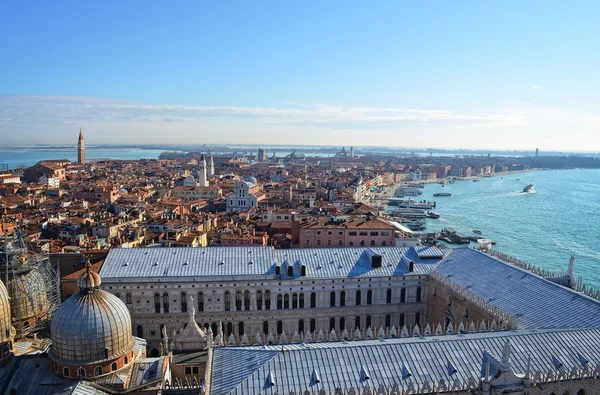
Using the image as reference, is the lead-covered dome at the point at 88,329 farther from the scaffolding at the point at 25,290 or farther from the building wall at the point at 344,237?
the building wall at the point at 344,237

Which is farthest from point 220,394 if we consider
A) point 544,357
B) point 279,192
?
point 279,192

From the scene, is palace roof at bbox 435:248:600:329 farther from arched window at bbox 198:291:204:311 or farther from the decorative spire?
the decorative spire

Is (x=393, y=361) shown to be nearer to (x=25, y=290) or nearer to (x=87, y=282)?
(x=87, y=282)

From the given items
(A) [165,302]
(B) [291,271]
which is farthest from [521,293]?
(A) [165,302]

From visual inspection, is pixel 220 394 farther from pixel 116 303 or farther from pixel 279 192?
pixel 279 192

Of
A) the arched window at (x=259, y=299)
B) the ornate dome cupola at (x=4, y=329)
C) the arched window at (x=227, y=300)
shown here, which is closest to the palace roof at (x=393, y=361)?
the ornate dome cupola at (x=4, y=329)

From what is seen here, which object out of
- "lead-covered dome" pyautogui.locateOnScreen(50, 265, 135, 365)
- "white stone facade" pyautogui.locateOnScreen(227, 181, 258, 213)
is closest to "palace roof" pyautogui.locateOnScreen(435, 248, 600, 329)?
"lead-covered dome" pyautogui.locateOnScreen(50, 265, 135, 365)

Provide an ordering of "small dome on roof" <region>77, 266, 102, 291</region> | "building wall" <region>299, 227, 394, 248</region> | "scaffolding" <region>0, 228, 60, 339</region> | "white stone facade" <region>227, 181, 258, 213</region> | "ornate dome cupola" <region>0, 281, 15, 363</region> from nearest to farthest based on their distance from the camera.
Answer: "small dome on roof" <region>77, 266, 102, 291</region>, "ornate dome cupola" <region>0, 281, 15, 363</region>, "scaffolding" <region>0, 228, 60, 339</region>, "building wall" <region>299, 227, 394, 248</region>, "white stone facade" <region>227, 181, 258, 213</region>
